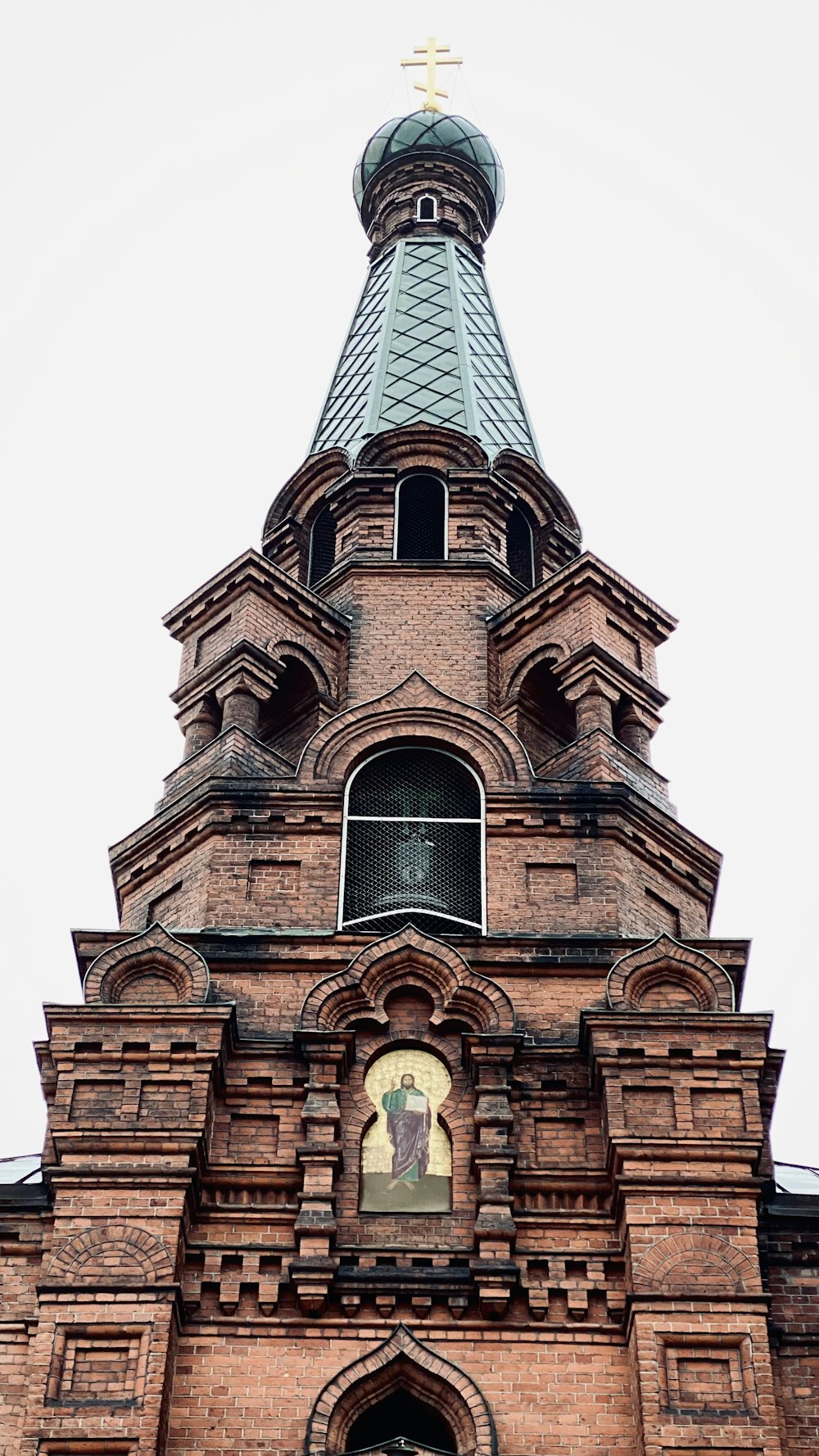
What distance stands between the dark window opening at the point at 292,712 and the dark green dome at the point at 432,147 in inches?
525

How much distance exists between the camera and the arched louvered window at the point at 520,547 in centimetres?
2617

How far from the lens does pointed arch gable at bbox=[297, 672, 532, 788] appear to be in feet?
68.4

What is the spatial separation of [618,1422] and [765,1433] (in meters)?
1.01

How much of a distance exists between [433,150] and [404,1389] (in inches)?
865

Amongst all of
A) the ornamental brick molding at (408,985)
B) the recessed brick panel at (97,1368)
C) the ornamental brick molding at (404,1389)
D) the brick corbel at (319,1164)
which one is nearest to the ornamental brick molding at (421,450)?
the ornamental brick molding at (408,985)

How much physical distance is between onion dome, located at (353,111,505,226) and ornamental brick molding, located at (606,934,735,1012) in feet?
59.2

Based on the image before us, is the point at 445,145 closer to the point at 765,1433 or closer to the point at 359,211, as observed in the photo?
the point at 359,211

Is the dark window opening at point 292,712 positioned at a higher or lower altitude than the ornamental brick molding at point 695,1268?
higher

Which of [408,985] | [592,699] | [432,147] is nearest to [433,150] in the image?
[432,147]

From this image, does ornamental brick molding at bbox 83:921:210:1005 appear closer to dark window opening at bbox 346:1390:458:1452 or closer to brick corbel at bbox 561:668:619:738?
dark window opening at bbox 346:1390:458:1452

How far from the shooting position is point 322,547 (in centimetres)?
2605

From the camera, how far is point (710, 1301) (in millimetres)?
16062

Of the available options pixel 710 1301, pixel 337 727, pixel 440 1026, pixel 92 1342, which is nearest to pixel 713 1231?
pixel 710 1301

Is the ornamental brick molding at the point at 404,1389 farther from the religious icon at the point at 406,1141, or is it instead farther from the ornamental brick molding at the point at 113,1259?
the ornamental brick molding at the point at 113,1259
